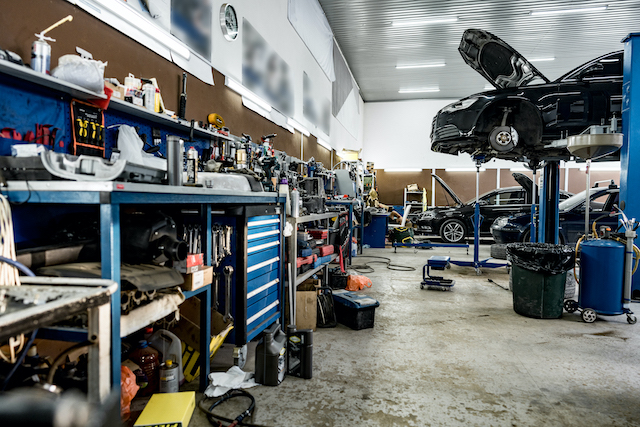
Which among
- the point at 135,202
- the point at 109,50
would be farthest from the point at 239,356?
the point at 109,50

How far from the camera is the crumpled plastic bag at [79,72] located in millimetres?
1696

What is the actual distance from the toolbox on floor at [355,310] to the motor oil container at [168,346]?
1.38m

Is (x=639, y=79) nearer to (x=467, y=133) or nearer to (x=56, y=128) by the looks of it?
(x=467, y=133)

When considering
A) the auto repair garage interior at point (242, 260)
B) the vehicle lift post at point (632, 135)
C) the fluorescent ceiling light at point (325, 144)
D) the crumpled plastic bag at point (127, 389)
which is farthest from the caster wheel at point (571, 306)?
the fluorescent ceiling light at point (325, 144)

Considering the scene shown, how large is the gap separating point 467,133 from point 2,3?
4.64 m

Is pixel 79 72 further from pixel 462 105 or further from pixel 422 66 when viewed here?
pixel 422 66

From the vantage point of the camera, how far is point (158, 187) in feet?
4.29

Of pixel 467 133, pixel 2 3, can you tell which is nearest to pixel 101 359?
pixel 2 3

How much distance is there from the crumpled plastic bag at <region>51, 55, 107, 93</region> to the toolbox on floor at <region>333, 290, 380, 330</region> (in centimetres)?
219

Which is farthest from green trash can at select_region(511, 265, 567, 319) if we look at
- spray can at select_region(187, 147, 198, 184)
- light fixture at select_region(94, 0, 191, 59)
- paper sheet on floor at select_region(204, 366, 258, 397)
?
light fixture at select_region(94, 0, 191, 59)

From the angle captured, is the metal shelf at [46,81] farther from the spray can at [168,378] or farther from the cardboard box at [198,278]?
the spray can at [168,378]

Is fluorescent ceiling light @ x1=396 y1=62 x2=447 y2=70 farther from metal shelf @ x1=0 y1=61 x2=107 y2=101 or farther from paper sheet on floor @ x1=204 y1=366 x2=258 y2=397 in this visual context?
paper sheet on floor @ x1=204 y1=366 x2=258 y2=397

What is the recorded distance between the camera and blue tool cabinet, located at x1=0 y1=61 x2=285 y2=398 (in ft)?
3.73

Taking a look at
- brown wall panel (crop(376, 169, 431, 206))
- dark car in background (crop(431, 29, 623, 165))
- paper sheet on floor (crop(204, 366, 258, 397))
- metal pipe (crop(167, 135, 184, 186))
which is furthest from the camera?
brown wall panel (crop(376, 169, 431, 206))
